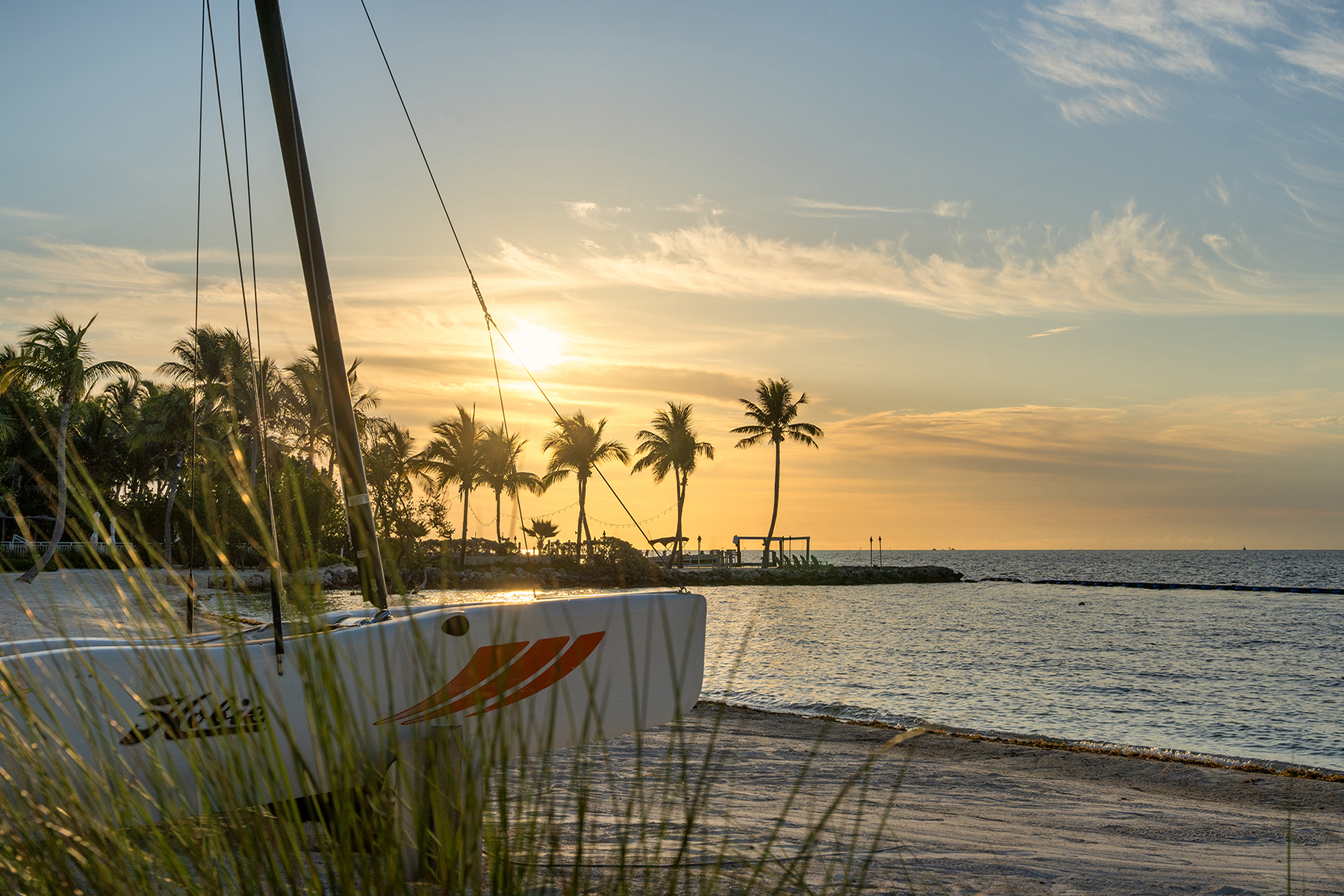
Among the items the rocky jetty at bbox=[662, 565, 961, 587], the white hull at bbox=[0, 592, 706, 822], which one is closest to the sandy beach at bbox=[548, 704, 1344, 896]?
the white hull at bbox=[0, 592, 706, 822]

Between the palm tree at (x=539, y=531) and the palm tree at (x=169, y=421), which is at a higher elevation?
the palm tree at (x=169, y=421)

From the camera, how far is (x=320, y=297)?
205 inches

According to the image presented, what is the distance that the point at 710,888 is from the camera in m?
1.64

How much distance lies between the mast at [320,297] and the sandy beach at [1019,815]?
2118 millimetres

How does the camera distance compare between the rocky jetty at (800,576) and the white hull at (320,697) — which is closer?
the white hull at (320,697)

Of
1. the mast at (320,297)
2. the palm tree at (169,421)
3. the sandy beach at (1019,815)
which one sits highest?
the palm tree at (169,421)

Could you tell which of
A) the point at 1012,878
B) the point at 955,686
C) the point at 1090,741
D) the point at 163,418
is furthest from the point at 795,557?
the point at 1012,878

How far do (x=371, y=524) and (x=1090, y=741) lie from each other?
9.37 meters

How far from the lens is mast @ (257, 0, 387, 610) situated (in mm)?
4824

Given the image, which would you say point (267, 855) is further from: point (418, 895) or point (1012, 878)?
point (1012, 878)

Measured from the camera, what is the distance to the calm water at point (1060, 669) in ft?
38.4

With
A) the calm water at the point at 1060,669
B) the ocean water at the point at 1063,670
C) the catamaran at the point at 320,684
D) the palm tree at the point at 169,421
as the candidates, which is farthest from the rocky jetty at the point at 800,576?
the catamaran at the point at 320,684

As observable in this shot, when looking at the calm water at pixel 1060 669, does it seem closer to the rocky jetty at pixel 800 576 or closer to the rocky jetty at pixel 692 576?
the rocky jetty at pixel 692 576

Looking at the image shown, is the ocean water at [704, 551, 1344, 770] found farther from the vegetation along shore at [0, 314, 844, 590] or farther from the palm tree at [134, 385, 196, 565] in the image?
the palm tree at [134, 385, 196, 565]
